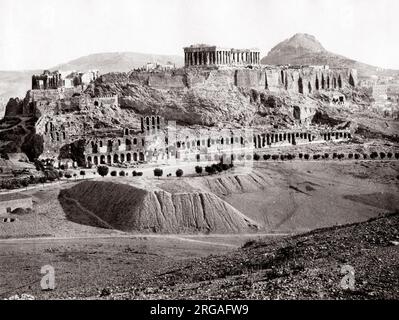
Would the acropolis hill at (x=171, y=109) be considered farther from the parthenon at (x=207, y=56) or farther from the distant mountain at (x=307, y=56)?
the distant mountain at (x=307, y=56)

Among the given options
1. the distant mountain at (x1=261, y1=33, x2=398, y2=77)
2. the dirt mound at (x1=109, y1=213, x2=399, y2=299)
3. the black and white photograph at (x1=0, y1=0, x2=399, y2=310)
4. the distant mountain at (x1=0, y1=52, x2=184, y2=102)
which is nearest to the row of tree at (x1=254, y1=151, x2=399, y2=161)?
the black and white photograph at (x1=0, y1=0, x2=399, y2=310)

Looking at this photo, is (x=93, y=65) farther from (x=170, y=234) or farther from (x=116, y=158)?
(x=170, y=234)

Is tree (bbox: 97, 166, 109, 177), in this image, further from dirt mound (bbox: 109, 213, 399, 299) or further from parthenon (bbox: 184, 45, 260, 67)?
parthenon (bbox: 184, 45, 260, 67)

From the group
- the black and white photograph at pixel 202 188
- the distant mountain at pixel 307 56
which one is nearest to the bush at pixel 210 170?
the black and white photograph at pixel 202 188

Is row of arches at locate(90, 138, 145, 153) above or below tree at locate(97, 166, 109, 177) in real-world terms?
above

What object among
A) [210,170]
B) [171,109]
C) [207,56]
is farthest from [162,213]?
[207,56]
